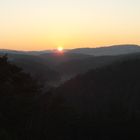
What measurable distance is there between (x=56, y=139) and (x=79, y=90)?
150 feet

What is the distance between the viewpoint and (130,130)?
67.5 feet

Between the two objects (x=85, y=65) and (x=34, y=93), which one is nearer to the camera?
(x=34, y=93)

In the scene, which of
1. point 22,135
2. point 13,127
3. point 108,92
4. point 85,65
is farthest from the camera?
point 85,65

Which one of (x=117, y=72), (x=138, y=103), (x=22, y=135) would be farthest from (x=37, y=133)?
(x=117, y=72)

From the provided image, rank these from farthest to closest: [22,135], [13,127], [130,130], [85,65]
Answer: [85,65]
[130,130]
[13,127]
[22,135]

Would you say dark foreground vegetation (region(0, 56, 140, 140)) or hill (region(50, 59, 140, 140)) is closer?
dark foreground vegetation (region(0, 56, 140, 140))

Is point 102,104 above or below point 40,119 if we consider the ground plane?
below

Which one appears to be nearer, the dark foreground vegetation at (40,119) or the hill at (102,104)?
the dark foreground vegetation at (40,119)

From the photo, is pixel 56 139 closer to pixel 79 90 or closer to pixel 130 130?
pixel 130 130

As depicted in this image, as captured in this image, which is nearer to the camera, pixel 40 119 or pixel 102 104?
pixel 40 119

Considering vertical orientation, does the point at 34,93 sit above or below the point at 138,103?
above

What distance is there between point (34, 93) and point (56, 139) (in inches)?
227

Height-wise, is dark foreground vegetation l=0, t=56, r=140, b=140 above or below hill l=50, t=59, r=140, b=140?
above

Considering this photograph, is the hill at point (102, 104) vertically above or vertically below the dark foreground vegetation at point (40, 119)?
below
